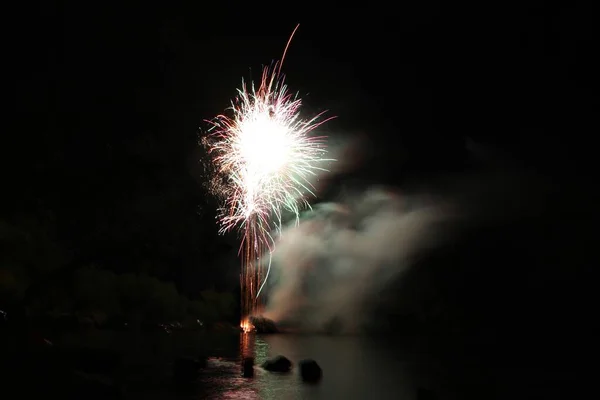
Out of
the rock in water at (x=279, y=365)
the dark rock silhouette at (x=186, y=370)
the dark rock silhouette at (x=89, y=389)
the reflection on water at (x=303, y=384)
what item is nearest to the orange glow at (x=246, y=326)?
the reflection on water at (x=303, y=384)

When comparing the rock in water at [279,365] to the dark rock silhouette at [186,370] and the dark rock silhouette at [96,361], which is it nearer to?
the dark rock silhouette at [186,370]

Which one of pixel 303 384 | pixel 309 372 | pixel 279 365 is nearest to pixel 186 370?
pixel 279 365

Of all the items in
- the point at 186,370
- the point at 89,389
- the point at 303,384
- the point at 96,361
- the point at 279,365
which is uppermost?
the point at 279,365

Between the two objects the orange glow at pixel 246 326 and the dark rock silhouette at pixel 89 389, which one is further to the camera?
the orange glow at pixel 246 326

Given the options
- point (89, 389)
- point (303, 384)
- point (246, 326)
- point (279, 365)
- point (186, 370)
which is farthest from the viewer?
point (246, 326)

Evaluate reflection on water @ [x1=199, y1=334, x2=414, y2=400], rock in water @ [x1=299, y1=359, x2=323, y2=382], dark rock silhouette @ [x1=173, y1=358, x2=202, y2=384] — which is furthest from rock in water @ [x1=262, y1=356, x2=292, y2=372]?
dark rock silhouette @ [x1=173, y1=358, x2=202, y2=384]

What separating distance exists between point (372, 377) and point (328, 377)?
2.78 meters

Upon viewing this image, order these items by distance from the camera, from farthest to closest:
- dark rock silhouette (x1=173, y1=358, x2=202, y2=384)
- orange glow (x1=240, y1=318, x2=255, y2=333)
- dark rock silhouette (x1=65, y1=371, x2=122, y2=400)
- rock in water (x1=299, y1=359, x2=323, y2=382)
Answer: orange glow (x1=240, y1=318, x2=255, y2=333) < rock in water (x1=299, y1=359, x2=323, y2=382) < dark rock silhouette (x1=173, y1=358, x2=202, y2=384) < dark rock silhouette (x1=65, y1=371, x2=122, y2=400)

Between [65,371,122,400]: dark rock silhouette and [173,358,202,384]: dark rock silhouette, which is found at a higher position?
[173,358,202,384]: dark rock silhouette

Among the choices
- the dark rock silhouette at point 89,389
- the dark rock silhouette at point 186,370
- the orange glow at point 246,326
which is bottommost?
the dark rock silhouette at point 89,389

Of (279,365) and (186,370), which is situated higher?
(279,365)

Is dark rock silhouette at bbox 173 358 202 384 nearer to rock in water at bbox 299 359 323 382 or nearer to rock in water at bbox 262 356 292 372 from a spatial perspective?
rock in water at bbox 262 356 292 372

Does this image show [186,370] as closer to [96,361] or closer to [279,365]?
[96,361]

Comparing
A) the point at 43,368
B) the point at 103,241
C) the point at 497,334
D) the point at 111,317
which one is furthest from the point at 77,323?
the point at 497,334
